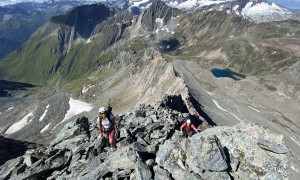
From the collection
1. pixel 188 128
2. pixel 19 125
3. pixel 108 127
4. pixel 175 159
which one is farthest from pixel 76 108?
pixel 175 159

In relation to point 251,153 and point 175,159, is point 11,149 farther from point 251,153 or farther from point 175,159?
point 251,153

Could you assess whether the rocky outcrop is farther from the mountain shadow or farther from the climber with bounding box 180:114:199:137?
the mountain shadow

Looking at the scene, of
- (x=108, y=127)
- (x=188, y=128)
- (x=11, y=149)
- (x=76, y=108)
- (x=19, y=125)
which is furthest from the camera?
(x=19, y=125)

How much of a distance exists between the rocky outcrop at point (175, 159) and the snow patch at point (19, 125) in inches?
5527

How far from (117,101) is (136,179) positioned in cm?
12023

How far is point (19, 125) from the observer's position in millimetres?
171375

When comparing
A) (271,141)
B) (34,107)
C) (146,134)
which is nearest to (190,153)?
(271,141)

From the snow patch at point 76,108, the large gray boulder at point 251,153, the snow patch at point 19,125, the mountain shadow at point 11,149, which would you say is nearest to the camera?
the large gray boulder at point 251,153

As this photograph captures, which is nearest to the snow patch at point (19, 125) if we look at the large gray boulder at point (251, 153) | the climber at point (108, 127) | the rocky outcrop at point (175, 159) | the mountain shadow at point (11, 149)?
the mountain shadow at point (11, 149)

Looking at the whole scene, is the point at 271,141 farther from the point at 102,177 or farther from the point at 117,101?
the point at 117,101

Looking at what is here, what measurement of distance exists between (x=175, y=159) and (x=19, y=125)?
6102 inches

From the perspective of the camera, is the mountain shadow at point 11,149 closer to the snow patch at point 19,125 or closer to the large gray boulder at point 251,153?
the large gray boulder at point 251,153

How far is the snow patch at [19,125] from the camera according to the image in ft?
546

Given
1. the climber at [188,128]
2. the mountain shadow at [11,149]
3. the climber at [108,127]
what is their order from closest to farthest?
the climber at [108,127] < the climber at [188,128] < the mountain shadow at [11,149]
